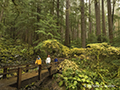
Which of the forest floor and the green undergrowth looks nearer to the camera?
the green undergrowth

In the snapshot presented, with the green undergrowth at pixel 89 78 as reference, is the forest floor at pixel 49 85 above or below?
below

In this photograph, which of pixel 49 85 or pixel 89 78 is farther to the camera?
pixel 49 85

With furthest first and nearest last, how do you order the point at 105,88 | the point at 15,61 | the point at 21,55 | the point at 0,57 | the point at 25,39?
the point at 25,39, the point at 21,55, the point at 15,61, the point at 0,57, the point at 105,88

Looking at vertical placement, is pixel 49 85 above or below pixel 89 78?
below

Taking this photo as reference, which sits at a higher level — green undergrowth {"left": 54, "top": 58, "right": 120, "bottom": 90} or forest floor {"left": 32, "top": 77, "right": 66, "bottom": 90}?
green undergrowth {"left": 54, "top": 58, "right": 120, "bottom": 90}

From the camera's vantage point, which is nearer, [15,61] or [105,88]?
[105,88]

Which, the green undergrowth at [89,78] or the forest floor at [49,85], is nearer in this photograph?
the green undergrowth at [89,78]

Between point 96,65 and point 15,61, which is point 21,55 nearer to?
point 15,61

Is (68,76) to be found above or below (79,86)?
→ above

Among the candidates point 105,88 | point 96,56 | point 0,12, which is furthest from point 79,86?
point 0,12

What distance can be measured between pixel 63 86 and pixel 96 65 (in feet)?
12.1

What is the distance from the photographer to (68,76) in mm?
7719

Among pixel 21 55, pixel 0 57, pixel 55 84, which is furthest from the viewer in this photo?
pixel 21 55

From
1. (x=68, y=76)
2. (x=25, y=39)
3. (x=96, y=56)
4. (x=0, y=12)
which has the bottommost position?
(x=68, y=76)
